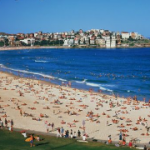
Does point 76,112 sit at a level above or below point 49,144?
below

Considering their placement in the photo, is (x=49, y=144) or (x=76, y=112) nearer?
(x=49, y=144)

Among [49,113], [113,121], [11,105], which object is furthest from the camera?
[11,105]

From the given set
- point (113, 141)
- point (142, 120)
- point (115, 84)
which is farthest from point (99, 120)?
point (115, 84)

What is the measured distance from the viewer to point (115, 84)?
4894cm

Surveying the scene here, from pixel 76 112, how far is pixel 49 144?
1024cm

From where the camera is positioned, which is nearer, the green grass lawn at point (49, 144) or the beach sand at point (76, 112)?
the green grass lawn at point (49, 144)

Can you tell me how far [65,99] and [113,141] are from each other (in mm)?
15384

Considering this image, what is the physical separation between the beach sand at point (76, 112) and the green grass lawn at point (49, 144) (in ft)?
8.27

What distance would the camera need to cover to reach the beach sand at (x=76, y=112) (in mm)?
23156

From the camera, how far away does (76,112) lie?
28.7m

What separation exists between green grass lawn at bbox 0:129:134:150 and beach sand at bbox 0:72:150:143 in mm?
2520

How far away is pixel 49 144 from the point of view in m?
18.6

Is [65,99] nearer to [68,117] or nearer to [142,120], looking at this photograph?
[68,117]

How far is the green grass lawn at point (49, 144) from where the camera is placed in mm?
17844
